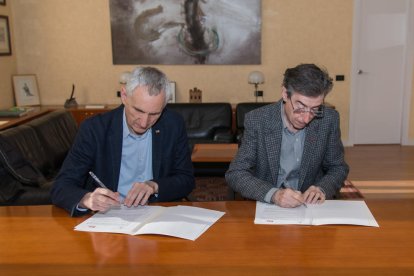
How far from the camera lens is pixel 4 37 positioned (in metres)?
→ 5.82

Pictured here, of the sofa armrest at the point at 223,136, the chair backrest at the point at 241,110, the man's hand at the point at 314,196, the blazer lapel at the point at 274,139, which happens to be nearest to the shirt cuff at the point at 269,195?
the man's hand at the point at 314,196

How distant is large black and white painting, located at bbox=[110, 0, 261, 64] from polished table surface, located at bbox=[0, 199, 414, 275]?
4727 mm

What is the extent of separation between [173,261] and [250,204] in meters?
0.59

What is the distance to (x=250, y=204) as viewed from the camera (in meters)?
1.85

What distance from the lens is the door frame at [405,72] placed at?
6133 mm

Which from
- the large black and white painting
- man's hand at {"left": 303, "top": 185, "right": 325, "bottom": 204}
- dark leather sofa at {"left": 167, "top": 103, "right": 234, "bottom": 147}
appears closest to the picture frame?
the large black and white painting

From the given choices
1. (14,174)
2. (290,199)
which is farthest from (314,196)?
(14,174)

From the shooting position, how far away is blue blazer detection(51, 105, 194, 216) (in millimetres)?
2000

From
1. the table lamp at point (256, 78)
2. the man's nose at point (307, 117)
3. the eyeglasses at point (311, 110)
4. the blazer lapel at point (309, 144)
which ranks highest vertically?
the table lamp at point (256, 78)

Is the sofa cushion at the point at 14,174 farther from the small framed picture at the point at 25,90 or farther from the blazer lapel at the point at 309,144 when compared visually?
the small framed picture at the point at 25,90

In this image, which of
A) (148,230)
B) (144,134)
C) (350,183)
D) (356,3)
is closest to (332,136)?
(144,134)

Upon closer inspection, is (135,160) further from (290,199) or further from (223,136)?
(223,136)

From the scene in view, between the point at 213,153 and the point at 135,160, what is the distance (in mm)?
1896

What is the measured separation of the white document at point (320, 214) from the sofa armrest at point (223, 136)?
3272 mm
